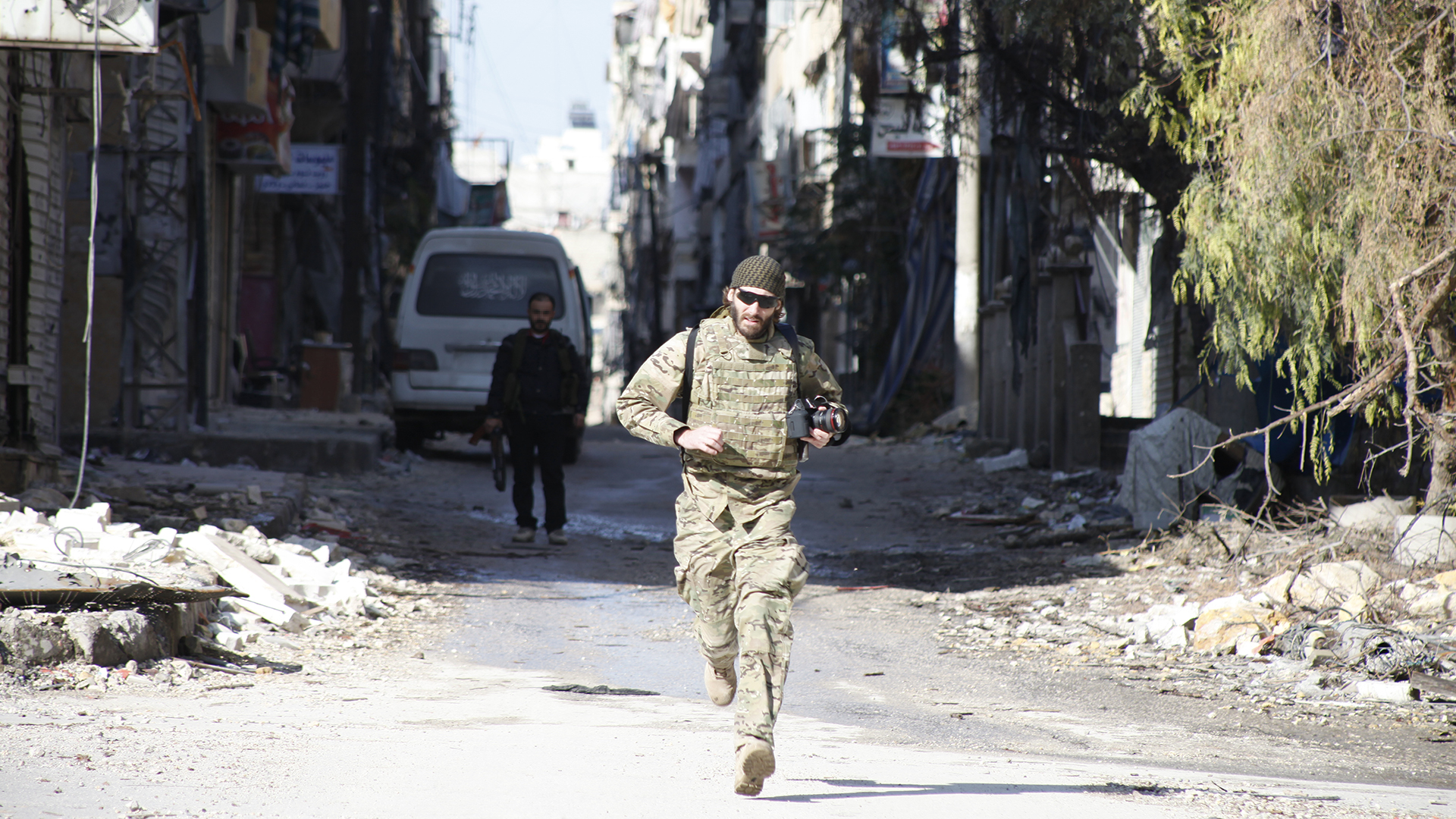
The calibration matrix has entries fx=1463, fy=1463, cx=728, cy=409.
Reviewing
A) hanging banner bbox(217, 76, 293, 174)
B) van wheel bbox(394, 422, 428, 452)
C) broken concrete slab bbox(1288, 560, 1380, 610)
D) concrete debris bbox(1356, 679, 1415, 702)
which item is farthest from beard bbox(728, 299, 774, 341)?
hanging banner bbox(217, 76, 293, 174)

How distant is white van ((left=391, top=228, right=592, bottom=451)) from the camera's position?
14.3m

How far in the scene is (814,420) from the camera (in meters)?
4.38

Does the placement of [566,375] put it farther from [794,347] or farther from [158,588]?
[794,347]

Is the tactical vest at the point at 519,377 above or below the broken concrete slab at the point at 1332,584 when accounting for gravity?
above

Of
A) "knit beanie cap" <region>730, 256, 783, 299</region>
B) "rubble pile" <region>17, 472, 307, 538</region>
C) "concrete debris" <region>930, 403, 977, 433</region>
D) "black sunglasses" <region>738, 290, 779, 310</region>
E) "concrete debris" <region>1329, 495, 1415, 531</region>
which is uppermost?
"knit beanie cap" <region>730, 256, 783, 299</region>

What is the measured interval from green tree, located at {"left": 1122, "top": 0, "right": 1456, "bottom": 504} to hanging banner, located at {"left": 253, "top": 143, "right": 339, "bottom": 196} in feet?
51.4

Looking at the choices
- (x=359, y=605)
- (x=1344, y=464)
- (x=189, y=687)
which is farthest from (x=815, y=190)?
(x=189, y=687)

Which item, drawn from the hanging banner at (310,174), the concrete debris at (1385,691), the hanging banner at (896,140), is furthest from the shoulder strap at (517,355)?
the hanging banner at (310,174)

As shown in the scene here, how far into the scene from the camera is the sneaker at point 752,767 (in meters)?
3.79

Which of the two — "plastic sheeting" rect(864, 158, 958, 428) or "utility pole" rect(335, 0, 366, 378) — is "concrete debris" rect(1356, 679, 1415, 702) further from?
"utility pole" rect(335, 0, 366, 378)

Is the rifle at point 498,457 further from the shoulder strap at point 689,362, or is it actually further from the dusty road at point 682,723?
the shoulder strap at point 689,362

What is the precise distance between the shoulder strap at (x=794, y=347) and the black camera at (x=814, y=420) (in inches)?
5.9

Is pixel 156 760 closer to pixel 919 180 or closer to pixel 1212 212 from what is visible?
pixel 1212 212

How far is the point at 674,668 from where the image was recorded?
6.25m
